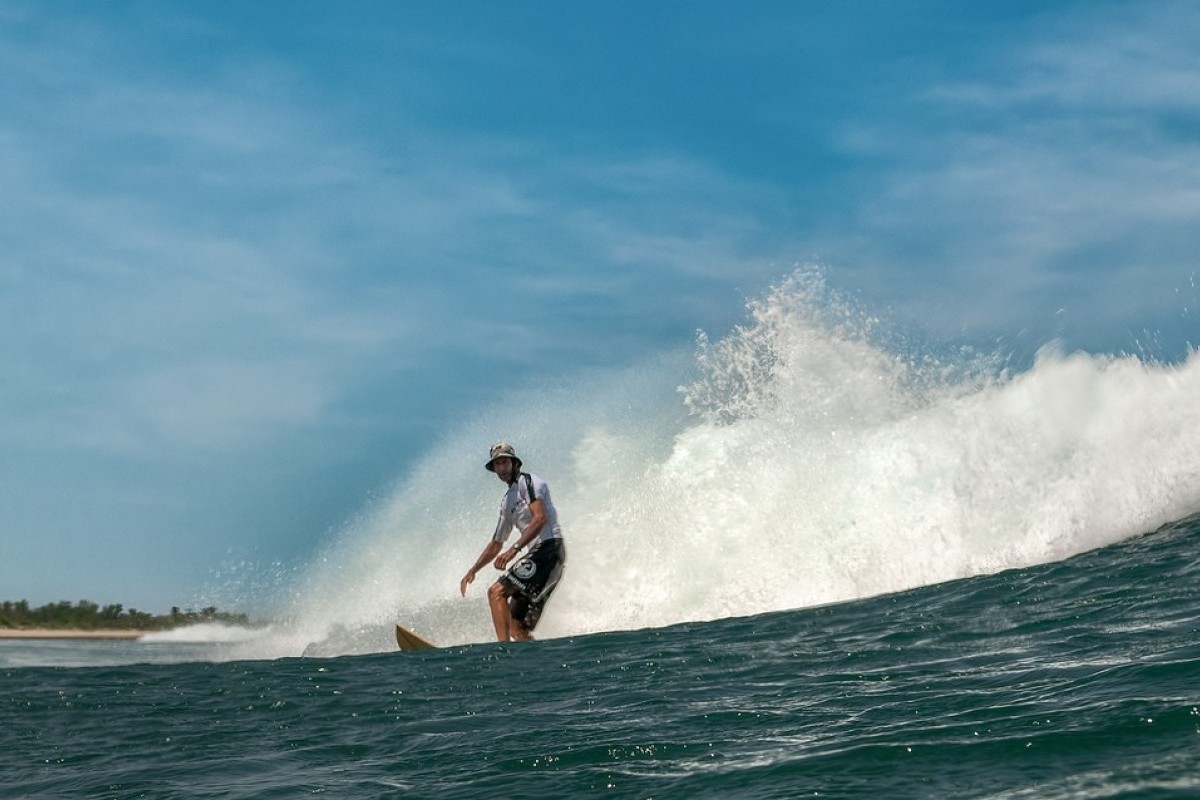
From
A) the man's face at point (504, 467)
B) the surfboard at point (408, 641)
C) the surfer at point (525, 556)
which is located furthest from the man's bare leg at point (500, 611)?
the man's face at point (504, 467)

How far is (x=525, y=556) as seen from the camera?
12922 millimetres

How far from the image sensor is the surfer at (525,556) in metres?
12.7

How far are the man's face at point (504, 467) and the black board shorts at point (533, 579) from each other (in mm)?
896

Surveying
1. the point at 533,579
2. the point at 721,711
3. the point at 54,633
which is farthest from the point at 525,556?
Result: the point at 54,633

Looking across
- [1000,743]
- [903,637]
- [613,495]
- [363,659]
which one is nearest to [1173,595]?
[903,637]

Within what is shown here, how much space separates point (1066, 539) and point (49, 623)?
8028 cm

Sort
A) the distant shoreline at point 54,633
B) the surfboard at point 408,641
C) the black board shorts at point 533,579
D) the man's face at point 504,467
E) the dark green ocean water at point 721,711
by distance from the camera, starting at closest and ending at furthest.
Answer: the dark green ocean water at point 721,711
the man's face at point 504,467
the surfboard at point 408,641
the black board shorts at point 533,579
the distant shoreline at point 54,633

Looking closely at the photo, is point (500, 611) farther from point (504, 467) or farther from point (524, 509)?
point (504, 467)

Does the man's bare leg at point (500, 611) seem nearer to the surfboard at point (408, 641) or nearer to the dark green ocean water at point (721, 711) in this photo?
the surfboard at point (408, 641)

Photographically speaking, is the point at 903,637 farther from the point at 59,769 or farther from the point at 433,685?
the point at 59,769

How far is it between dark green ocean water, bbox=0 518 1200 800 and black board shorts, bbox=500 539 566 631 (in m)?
1.74

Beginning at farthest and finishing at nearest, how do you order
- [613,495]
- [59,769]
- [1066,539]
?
1. [613,495]
2. [1066,539]
3. [59,769]

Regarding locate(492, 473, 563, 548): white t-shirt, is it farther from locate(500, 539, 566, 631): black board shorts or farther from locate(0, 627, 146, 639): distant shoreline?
locate(0, 627, 146, 639): distant shoreline

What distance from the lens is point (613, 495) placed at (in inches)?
674
